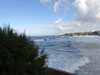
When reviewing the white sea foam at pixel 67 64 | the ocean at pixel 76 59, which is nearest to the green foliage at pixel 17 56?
the ocean at pixel 76 59

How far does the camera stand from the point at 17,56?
3861 mm

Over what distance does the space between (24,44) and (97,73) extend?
7.03 m

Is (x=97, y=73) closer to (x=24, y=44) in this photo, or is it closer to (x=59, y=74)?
(x=59, y=74)

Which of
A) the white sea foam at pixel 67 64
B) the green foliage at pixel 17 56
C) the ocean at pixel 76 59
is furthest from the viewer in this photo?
the white sea foam at pixel 67 64

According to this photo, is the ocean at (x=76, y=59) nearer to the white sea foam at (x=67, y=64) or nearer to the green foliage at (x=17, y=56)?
the white sea foam at (x=67, y=64)

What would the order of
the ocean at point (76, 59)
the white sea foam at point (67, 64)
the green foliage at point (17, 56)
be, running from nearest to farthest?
the green foliage at point (17, 56), the ocean at point (76, 59), the white sea foam at point (67, 64)

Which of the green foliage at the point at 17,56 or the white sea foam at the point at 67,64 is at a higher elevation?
the green foliage at the point at 17,56

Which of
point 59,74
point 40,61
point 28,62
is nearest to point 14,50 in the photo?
point 28,62

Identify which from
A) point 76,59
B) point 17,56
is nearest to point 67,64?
point 76,59

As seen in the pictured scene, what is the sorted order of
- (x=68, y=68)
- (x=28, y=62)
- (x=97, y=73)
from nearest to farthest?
(x=28, y=62)
(x=97, y=73)
(x=68, y=68)

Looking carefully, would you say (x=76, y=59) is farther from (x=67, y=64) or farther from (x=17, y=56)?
(x=17, y=56)

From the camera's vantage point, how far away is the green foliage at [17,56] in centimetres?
369

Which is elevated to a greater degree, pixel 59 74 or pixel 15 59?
pixel 15 59

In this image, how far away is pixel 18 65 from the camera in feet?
12.5
